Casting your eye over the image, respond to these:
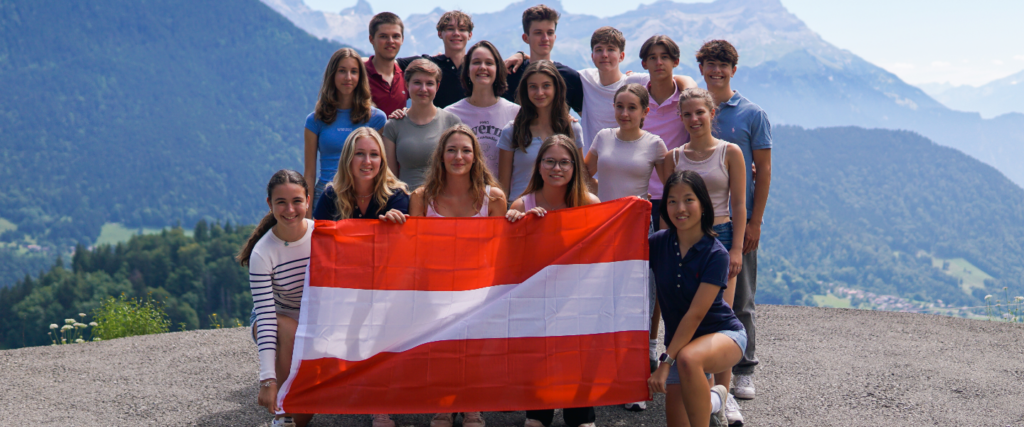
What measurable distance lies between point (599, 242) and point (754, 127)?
1853mm

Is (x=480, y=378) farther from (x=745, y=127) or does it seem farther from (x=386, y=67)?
(x=386, y=67)

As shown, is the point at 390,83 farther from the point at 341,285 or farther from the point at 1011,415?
the point at 1011,415

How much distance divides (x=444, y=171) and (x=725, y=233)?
2.15 meters

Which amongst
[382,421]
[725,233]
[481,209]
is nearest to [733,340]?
[725,233]

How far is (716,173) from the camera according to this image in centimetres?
536

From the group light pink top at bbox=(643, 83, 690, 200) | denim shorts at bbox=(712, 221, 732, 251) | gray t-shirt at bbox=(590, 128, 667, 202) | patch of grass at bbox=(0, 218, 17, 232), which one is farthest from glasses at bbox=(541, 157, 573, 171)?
patch of grass at bbox=(0, 218, 17, 232)

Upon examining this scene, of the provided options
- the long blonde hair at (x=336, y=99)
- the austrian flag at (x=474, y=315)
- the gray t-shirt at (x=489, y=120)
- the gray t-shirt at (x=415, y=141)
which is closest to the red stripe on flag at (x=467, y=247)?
the austrian flag at (x=474, y=315)

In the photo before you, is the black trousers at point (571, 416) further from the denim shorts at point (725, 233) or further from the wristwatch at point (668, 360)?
the denim shorts at point (725, 233)

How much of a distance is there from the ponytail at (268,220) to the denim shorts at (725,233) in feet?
9.84

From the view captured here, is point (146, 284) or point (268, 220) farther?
point (146, 284)

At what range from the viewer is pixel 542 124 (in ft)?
19.7

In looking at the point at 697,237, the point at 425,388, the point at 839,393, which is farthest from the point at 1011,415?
the point at 425,388

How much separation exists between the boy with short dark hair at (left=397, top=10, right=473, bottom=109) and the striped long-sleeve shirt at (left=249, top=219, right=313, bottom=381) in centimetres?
259

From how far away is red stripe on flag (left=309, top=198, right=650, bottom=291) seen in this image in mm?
4984
